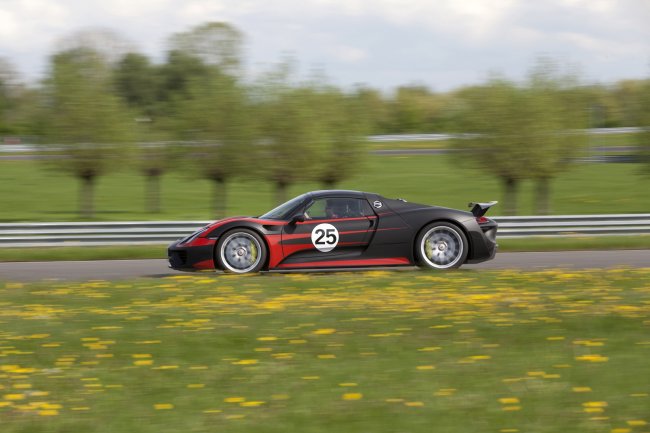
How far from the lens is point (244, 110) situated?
25859 millimetres

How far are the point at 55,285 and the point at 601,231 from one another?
1310 cm

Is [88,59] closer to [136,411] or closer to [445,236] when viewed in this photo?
[445,236]

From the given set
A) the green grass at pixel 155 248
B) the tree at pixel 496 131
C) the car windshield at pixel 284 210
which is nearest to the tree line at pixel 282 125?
the tree at pixel 496 131

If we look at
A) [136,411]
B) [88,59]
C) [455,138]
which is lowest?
[136,411]

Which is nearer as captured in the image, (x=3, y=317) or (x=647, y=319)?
(x=647, y=319)

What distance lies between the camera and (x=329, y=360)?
6379mm

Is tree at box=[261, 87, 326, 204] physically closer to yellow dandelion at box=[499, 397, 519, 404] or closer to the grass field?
the grass field

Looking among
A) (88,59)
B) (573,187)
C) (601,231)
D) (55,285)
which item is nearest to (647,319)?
(55,285)

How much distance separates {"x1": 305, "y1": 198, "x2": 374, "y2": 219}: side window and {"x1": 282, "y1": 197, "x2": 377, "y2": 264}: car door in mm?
13

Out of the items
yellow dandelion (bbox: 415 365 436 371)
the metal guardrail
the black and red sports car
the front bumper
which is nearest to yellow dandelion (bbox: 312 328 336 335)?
yellow dandelion (bbox: 415 365 436 371)

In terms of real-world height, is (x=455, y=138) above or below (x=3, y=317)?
above

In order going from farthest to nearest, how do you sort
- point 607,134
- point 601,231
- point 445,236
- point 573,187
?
point 607,134
point 573,187
point 601,231
point 445,236

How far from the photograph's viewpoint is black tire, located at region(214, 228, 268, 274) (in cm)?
1200

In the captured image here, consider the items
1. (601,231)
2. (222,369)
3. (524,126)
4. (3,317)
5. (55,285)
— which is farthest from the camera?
(524,126)
